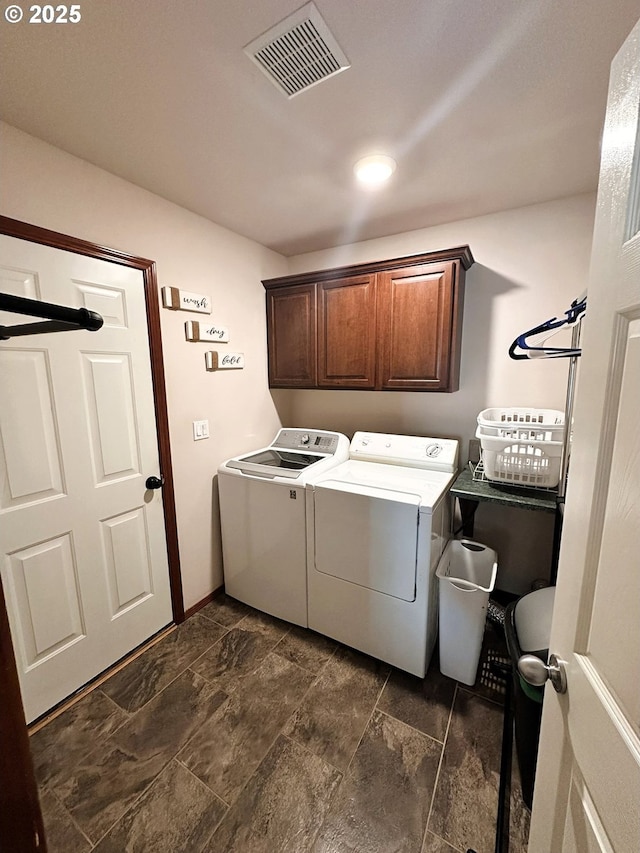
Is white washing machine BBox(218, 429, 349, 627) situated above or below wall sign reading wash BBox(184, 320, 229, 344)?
below

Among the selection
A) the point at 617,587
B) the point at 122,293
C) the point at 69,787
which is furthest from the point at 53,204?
the point at 69,787

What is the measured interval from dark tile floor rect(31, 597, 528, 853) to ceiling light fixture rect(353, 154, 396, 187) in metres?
2.46

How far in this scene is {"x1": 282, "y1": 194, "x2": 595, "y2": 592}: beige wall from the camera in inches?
75.0

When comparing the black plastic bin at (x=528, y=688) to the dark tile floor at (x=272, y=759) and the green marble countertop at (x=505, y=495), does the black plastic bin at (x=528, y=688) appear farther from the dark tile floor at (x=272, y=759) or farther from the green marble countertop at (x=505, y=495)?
the green marble countertop at (x=505, y=495)

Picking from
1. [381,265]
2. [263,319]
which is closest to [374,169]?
[381,265]

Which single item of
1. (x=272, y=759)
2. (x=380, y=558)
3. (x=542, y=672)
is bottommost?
(x=272, y=759)

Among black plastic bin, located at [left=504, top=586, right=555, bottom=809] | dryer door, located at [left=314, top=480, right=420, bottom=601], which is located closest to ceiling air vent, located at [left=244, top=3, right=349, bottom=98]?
dryer door, located at [left=314, top=480, right=420, bottom=601]

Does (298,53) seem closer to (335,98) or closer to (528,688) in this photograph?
(335,98)

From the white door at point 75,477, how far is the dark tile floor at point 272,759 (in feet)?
0.98

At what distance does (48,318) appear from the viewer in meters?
0.61

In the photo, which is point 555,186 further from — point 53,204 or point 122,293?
point 53,204

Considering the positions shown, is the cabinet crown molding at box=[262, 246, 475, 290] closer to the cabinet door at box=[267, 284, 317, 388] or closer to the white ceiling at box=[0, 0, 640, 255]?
the cabinet door at box=[267, 284, 317, 388]

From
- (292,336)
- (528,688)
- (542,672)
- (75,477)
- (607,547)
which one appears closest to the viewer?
(607,547)

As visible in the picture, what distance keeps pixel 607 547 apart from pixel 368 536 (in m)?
1.21
